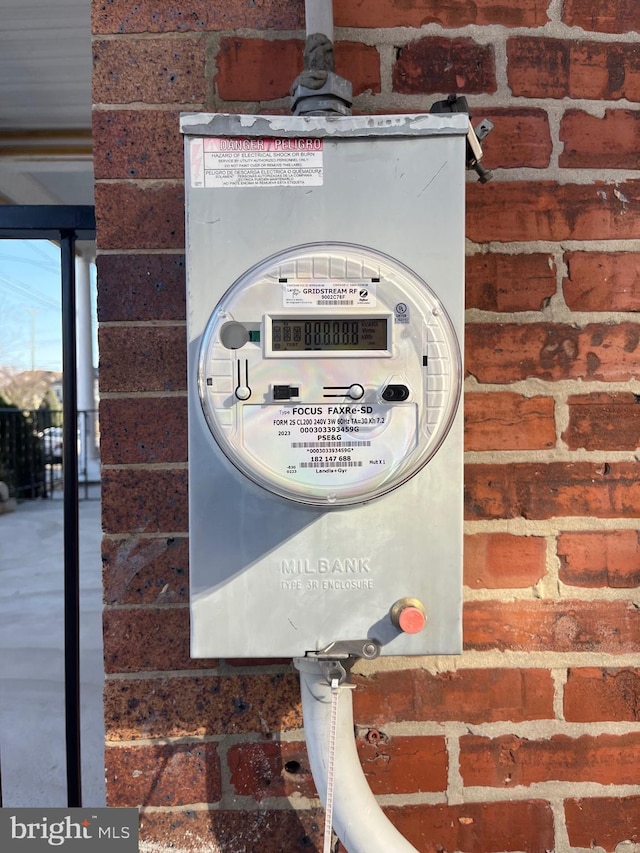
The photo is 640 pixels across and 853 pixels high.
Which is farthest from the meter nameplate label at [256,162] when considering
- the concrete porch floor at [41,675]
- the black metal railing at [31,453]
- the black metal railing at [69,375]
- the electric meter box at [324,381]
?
the black metal railing at [31,453]

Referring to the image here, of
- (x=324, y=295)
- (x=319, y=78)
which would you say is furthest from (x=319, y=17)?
(x=324, y=295)

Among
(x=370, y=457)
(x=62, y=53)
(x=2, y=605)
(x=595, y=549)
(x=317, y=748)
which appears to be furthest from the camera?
(x=2, y=605)

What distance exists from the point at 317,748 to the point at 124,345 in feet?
2.14

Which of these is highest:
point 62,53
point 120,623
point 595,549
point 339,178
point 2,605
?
point 62,53

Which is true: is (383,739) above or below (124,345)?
below

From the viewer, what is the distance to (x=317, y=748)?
2.90ft

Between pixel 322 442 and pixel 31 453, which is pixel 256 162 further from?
pixel 31 453

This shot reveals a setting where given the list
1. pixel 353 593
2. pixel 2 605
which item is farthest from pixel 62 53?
pixel 2 605

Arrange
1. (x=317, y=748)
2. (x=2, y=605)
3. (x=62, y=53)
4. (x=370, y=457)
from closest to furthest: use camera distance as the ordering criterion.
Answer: (x=370, y=457), (x=317, y=748), (x=62, y=53), (x=2, y=605)

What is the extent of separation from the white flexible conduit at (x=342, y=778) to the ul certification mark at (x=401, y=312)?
1.61 feet

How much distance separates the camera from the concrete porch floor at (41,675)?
206 centimetres

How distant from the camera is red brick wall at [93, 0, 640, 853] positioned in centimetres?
95

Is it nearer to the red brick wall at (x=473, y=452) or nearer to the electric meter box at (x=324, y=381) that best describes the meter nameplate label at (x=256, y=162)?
the electric meter box at (x=324, y=381)

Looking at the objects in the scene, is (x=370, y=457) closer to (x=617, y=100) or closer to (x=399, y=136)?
(x=399, y=136)
